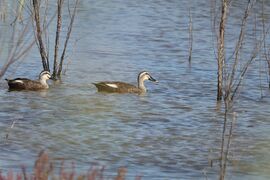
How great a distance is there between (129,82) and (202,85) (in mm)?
1401

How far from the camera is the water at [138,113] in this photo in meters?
10.3

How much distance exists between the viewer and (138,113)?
13.6 meters

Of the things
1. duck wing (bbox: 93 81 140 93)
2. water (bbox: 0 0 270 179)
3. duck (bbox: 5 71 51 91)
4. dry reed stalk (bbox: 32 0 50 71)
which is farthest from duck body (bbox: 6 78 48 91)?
duck wing (bbox: 93 81 140 93)

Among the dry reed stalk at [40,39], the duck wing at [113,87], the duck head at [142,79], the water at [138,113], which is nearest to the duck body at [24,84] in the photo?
the water at [138,113]

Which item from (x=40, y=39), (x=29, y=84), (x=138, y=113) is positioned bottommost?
(x=138, y=113)

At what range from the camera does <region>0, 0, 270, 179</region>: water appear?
33.9 ft

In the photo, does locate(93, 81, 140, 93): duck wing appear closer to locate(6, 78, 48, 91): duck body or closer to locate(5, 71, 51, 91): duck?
locate(5, 71, 51, 91): duck

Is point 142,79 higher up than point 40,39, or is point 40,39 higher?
point 40,39

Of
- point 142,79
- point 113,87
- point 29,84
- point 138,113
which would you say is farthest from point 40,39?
point 138,113

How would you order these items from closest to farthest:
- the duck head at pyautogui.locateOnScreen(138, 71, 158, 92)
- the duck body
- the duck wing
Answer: the duck body, the duck wing, the duck head at pyautogui.locateOnScreen(138, 71, 158, 92)

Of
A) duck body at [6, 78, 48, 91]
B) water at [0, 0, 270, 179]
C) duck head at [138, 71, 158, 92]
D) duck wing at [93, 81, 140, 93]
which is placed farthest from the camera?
duck head at [138, 71, 158, 92]

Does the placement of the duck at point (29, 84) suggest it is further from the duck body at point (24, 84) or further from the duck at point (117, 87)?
the duck at point (117, 87)

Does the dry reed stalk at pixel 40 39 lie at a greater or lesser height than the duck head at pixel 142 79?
greater

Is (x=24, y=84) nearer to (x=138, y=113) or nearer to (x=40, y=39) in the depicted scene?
(x=40, y=39)
